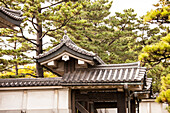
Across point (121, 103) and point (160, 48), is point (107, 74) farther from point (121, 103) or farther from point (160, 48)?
point (160, 48)

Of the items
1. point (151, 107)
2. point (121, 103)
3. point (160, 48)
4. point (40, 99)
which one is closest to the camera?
point (160, 48)

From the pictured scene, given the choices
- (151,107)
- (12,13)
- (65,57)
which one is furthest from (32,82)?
(151,107)

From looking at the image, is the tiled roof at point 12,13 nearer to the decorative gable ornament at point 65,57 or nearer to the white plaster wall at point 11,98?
the decorative gable ornament at point 65,57

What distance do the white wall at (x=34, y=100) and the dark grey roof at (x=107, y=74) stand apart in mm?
1286

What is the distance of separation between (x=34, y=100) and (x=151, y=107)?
47.3 ft

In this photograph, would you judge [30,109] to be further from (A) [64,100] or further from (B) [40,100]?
(A) [64,100]

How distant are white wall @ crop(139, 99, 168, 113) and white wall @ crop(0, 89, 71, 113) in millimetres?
13291

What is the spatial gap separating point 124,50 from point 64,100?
20649 millimetres

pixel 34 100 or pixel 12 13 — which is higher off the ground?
pixel 12 13

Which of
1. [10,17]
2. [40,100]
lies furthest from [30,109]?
[10,17]

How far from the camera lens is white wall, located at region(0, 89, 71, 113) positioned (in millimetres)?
12445

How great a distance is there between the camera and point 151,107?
24016 millimetres

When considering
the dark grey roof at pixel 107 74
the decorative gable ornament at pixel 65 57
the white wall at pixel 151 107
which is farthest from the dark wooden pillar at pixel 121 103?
the white wall at pixel 151 107

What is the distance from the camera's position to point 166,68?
28.2 m
